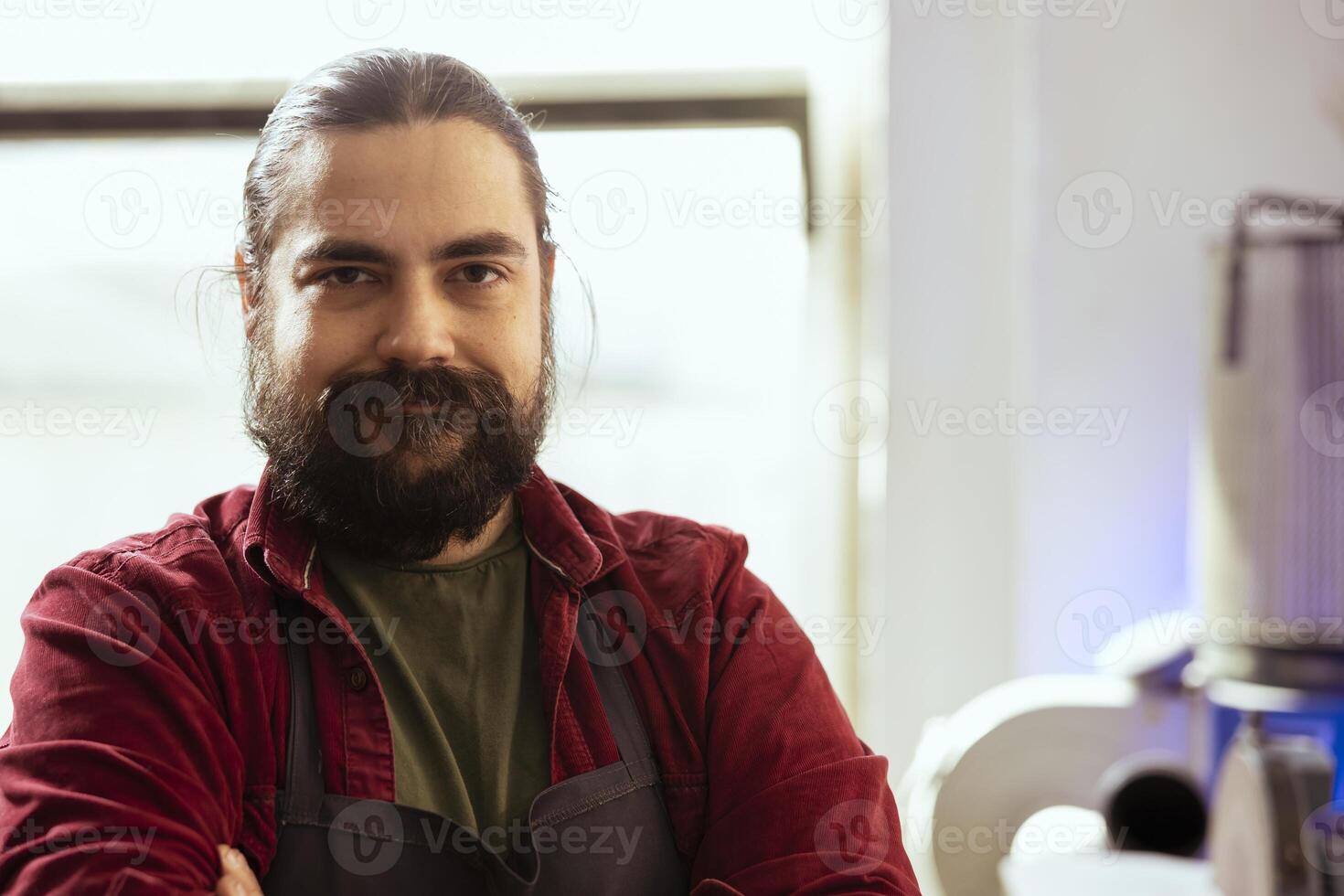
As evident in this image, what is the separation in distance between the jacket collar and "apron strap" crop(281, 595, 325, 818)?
0.04m

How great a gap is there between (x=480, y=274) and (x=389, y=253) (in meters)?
0.10

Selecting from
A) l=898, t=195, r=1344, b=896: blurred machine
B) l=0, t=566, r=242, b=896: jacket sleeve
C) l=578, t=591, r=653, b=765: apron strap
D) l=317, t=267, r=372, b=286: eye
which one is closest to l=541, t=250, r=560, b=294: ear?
l=317, t=267, r=372, b=286: eye

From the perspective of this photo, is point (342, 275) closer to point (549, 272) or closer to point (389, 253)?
point (389, 253)

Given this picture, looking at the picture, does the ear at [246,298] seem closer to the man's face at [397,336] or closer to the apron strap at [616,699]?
the man's face at [397,336]

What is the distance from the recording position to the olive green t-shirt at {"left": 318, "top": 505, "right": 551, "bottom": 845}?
107 cm

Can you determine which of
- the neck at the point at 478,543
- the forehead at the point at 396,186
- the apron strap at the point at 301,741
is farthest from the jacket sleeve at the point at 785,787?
the forehead at the point at 396,186

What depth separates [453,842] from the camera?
1.03 m

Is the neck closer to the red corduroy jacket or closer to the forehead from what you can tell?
the red corduroy jacket

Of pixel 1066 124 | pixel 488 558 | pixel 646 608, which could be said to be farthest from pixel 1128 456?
pixel 488 558

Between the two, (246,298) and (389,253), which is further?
(246,298)

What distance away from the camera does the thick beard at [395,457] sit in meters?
1.12

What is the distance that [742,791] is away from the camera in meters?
1.08

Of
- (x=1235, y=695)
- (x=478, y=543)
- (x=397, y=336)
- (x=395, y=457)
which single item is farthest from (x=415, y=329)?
(x=1235, y=695)

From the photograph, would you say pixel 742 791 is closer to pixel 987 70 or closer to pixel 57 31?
pixel 987 70
